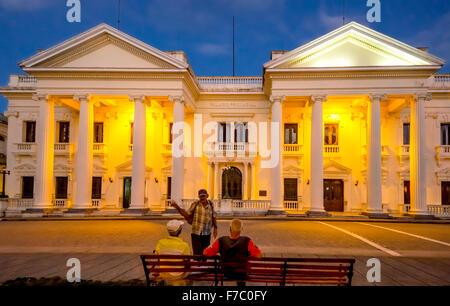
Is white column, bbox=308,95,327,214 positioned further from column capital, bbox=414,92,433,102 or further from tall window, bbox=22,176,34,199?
tall window, bbox=22,176,34,199

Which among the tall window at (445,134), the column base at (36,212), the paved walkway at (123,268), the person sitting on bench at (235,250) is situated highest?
the tall window at (445,134)

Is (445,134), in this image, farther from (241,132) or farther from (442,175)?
(241,132)

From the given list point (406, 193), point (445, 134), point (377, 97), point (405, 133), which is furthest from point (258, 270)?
point (445, 134)

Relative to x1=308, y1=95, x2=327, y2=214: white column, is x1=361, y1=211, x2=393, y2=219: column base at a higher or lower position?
lower

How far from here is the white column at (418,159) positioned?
2042 cm

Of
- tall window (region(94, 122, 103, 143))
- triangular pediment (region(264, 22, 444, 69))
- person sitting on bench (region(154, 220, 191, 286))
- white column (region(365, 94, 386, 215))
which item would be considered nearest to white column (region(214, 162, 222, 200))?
triangular pediment (region(264, 22, 444, 69))

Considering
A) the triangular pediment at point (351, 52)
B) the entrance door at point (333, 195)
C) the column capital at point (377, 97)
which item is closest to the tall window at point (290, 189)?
the entrance door at point (333, 195)

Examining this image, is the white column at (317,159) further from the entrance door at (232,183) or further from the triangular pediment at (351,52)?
the entrance door at (232,183)

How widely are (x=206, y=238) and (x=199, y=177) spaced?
19.1 m

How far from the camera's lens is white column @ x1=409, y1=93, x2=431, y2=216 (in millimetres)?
20422

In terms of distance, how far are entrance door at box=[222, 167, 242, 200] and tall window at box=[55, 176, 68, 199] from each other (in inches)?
513

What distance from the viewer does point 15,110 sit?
25.9m

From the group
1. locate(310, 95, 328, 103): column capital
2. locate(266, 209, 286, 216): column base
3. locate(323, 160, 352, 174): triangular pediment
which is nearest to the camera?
locate(266, 209, 286, 216): column base

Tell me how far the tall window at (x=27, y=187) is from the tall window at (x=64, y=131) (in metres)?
3.86
